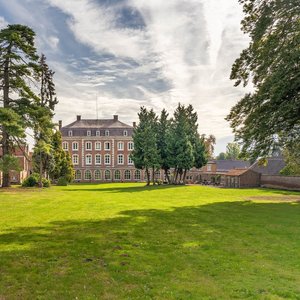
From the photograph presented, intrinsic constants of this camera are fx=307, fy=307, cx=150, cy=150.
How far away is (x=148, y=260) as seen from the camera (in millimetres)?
9625

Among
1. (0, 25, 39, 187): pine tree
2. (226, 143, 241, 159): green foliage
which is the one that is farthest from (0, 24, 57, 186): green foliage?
(226, 143, 241, 159): green foliage

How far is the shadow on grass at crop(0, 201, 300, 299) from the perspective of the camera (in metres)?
7.30

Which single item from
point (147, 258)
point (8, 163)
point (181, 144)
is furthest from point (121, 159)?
point (147, 258)

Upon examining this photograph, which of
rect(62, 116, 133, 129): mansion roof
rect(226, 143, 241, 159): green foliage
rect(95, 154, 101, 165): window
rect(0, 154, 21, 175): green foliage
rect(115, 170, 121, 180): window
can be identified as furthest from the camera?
rect(226, 143, 241, 159): green foliage

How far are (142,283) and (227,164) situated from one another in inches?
3059

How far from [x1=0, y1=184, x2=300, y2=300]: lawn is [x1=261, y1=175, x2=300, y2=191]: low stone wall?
109 feet

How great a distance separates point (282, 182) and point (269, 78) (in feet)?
114

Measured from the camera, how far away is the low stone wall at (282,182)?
156 ft

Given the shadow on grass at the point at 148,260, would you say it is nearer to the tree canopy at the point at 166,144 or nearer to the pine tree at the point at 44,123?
the pine tree at the point at 44,123

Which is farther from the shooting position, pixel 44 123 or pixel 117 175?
pixel 117 175

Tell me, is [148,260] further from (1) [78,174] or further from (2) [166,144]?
(1) [78,174]

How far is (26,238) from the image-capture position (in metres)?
12.2

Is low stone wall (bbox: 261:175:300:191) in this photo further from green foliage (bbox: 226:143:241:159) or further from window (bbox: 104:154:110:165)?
green foliage (bbox: 226:143:241:159)

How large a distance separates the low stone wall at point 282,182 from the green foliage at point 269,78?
902 inches
